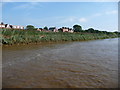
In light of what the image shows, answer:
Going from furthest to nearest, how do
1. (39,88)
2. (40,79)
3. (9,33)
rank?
(9,33) < (40,79) < (39,88)

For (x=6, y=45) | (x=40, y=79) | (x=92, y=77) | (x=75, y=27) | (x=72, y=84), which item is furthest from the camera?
(x=75, y=27)

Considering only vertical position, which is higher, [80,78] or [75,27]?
[75,27]

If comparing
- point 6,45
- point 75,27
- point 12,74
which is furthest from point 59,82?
point 75,27

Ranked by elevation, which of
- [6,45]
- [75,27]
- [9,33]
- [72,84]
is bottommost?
[72,84]

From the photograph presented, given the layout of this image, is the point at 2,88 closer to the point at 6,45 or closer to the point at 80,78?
the point at 80,78

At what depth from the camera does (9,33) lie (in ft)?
43.6

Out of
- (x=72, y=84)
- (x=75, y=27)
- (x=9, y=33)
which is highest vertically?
(x=75, y=27)

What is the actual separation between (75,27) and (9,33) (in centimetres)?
6581

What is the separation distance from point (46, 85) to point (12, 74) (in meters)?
1.56

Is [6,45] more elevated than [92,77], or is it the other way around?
[6,45]

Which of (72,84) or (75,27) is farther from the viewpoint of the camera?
(75,27)

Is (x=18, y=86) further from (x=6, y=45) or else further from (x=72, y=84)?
(x=6, y=45)

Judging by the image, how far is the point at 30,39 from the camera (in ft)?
47.4

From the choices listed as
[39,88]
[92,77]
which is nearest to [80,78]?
[92,77]
